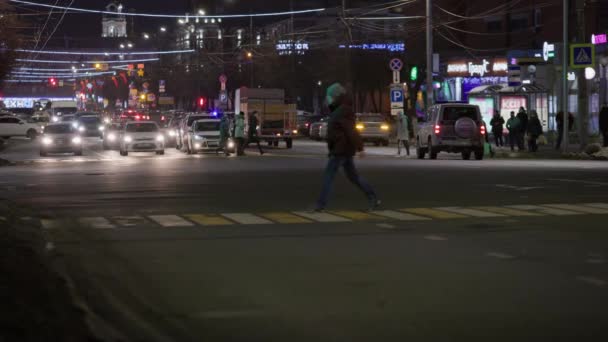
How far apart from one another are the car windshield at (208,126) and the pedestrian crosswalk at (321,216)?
30858 mm

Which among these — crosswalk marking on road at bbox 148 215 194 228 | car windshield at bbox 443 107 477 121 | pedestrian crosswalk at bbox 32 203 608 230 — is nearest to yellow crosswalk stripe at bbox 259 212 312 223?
pedestrian crosswalk at bbox 32 203 608 230

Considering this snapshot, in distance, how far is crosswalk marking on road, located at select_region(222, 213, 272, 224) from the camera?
15922 millimetres

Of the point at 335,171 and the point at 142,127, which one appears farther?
the point at 142,127

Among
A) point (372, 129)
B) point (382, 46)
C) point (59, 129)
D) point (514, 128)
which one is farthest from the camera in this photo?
point (382, 46)

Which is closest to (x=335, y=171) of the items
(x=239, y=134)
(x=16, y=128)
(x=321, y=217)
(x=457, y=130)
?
(x=321, y=217)

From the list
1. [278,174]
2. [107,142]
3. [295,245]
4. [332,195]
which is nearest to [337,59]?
[107,142]

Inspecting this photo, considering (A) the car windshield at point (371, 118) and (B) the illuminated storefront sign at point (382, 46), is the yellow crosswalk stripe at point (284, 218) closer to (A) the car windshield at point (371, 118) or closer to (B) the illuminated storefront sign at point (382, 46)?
(A) the car windshield at point (371, 118)

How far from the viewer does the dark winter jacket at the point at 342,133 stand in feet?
55.5

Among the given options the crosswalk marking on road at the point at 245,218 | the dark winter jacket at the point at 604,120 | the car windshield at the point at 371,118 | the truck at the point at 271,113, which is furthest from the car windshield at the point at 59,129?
the crosswalk marking on road at the point at 245,218

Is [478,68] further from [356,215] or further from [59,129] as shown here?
[356,215]

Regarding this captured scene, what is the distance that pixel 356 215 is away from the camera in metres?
16.8

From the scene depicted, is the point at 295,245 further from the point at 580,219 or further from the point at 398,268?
the point at 580,219

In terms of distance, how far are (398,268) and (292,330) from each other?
3.24m

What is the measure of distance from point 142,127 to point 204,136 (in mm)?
2992
